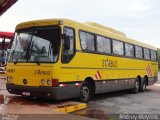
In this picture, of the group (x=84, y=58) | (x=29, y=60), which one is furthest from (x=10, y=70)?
(x=84, y=58)

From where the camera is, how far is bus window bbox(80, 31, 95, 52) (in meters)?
12.8

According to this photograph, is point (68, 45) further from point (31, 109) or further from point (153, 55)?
point (153, 55)

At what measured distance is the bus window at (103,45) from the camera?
1423 cm

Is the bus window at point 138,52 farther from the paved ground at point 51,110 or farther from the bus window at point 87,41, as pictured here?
the bus window at point 87,41

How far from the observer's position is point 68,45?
37.5 ft

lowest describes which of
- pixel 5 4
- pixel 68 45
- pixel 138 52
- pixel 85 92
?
pixel 85 92

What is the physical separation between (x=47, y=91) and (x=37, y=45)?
5.47 ft

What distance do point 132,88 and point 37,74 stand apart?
904 cm

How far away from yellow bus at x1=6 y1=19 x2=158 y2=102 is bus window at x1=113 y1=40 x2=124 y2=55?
3.55 feet

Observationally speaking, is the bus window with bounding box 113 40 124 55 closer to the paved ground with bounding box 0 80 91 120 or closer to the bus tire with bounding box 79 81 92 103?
the bus tire with bounding box 79 81 92 103

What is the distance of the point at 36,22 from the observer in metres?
11.9

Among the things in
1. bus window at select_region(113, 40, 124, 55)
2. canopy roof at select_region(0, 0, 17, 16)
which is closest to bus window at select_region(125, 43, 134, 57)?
bus window at select_region(113, 40, 124, 55)

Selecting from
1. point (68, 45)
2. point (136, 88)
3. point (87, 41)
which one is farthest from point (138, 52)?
point (68, 45)

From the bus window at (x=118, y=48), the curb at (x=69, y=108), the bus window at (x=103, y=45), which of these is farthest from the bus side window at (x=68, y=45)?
the bus window at (x=118, y=48)
